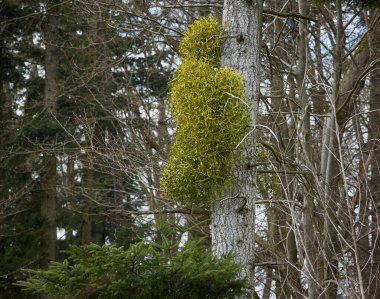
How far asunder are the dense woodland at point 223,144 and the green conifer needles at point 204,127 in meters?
0.01

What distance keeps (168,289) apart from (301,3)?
17.6 ft

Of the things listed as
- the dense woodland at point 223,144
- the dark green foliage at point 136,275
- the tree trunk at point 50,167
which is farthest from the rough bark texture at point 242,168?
the tree trunk at point 50,167

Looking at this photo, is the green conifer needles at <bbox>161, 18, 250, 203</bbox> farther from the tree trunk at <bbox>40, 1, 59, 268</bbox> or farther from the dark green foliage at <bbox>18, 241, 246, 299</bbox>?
the tree trunk at <bbox>40, 1, 59, 268</bbox>

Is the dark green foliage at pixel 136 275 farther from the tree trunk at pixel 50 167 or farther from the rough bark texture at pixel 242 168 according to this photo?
the tree trunk at pixel 50 167

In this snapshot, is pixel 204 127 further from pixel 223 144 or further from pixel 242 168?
pixel 242 168

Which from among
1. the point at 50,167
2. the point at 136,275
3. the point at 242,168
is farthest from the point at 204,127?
the point at 50,167

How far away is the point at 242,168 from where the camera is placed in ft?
15.6

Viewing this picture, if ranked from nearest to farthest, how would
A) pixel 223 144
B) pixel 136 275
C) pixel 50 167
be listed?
pixel 136 275
pixel 223 144
pixel 50 167

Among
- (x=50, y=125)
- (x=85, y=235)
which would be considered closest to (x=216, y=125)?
(x=50, y=125)

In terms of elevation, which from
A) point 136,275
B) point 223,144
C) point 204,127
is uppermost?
point 204,127

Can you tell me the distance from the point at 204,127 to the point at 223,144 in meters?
0.19

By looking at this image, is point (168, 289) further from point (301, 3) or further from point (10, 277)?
point (10, 277)

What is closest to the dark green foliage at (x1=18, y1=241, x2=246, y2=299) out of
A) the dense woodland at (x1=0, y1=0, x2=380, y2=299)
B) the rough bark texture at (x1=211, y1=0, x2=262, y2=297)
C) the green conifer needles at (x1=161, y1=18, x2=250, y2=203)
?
the dense woodland at (x1=0, y1=0, x2=380, y2=299)

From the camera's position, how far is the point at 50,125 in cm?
1363
